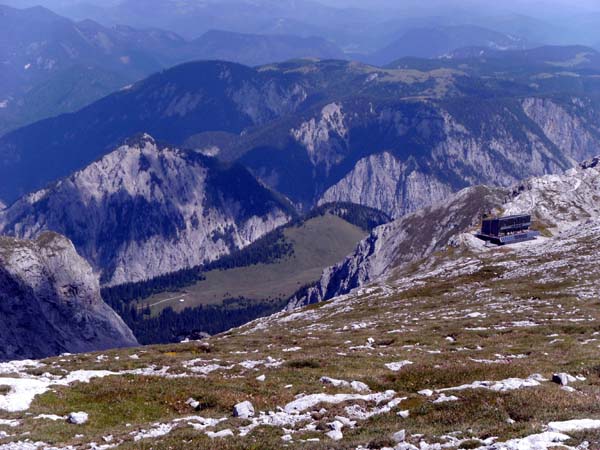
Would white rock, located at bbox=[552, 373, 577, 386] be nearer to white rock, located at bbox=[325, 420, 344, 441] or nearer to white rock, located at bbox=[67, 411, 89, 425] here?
white rock, located at bbox=[325, 420, 344, 441]

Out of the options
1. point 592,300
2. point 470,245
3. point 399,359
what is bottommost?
point 470,245

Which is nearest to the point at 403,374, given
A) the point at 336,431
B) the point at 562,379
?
the point at 562,379

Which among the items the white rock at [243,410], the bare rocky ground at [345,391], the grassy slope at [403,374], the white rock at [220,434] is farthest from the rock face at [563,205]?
the white rock at [220,434]

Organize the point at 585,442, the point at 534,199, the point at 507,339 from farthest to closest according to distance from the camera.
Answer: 1. the point at 534,199
2. the point at 507,339
3. the point at 585,442

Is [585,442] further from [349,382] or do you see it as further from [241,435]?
[349,382]

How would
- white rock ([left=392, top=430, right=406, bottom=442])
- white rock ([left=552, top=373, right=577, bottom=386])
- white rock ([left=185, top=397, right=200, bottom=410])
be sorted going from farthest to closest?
1. white rock ([left=185, top=397, right=200, bottom=410])
2. white rock ([left=552, top=373, right=577, bottom=386])
3. white rock ([left=392, top=430, right=406, bottom=442])

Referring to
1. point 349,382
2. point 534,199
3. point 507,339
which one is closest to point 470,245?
point 534,199

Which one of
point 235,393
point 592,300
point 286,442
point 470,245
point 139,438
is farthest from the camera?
point 470,245

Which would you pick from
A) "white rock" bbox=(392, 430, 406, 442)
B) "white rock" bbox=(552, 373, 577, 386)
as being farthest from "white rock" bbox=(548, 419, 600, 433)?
"white rock" bbox=(552, 373, 577, 386)

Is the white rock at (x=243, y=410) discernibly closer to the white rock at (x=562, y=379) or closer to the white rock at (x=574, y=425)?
the white rock at (x=574, y=425)
